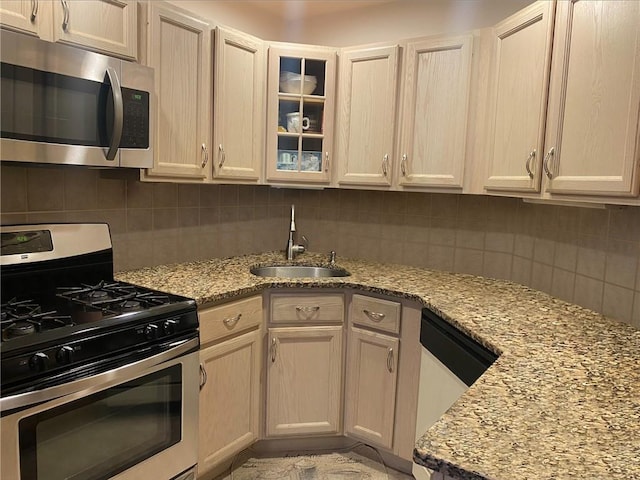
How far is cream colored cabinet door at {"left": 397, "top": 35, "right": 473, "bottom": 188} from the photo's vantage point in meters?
2.32

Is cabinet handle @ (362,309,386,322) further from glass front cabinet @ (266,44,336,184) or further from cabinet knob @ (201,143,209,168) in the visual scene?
cabinet knob @ (201,143,209,168)

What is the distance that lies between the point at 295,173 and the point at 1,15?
148 centimetres

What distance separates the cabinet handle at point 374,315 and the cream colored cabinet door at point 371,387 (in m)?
0.08

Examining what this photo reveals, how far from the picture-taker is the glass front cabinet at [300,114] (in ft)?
8.66

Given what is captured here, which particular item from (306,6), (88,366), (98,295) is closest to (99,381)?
(88,366)

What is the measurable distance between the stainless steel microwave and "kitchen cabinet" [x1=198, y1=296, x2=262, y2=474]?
0.74 meters

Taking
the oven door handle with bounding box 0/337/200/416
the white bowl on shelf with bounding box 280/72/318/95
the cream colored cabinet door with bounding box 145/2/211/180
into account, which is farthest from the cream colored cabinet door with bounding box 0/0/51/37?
the white bowl on shelf with bounding box 280/72/318/95

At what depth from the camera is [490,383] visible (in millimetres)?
1187

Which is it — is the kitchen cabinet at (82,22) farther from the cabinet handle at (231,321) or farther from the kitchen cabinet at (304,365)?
the kitchen cabinet at (304,365)

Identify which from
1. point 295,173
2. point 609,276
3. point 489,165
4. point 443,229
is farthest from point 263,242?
point 609,276

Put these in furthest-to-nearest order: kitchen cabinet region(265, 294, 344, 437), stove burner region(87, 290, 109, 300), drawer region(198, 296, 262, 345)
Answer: kitchen cabinet region(265, 294, 344, 437) < drawer region(198, 296, 262, 345) < stove burner region(87, 290, 109, 300)

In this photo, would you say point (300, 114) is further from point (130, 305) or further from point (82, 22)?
point (130, 305)

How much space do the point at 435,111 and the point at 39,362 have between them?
196 cm

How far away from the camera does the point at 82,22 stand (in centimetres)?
177
